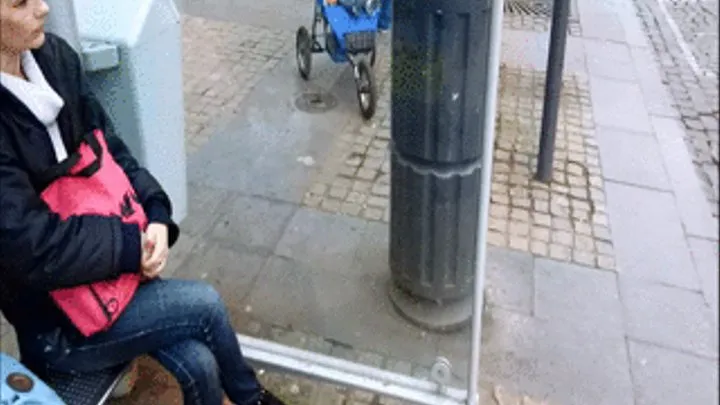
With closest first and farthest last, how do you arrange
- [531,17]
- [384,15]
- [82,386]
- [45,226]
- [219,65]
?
[45,226], [82,386], [384,15], [219,65], [531,17]

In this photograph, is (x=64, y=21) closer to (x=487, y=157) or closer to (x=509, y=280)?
(x=487, y=157)

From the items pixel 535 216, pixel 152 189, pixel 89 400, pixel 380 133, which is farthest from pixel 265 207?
pixel 89 400

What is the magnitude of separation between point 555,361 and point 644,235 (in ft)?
3.76

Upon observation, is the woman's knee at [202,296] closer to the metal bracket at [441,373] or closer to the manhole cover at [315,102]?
the metal bracket at [441,373]

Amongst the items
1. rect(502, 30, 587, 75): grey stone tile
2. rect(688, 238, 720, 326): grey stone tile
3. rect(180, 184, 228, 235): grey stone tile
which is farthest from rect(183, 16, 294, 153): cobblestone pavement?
rect(688, 238, 720, 326): grey stone tile

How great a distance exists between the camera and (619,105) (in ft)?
16.9

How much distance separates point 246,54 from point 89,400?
13.0ft

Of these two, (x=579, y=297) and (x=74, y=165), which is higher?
(x=74, y=165)

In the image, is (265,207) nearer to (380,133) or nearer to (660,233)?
(380,133)

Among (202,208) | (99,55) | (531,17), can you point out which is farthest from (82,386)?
(531,17)

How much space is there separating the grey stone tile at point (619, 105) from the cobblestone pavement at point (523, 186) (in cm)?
11

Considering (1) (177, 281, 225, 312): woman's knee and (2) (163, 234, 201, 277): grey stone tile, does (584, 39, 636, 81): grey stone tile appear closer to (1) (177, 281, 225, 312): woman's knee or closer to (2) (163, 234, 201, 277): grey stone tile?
(2) (163, 234, 201, 277): grey stone tile

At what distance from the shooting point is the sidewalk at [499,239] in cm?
294

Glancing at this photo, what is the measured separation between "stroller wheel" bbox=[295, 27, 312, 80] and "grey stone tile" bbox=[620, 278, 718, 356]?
2734 millimetres
